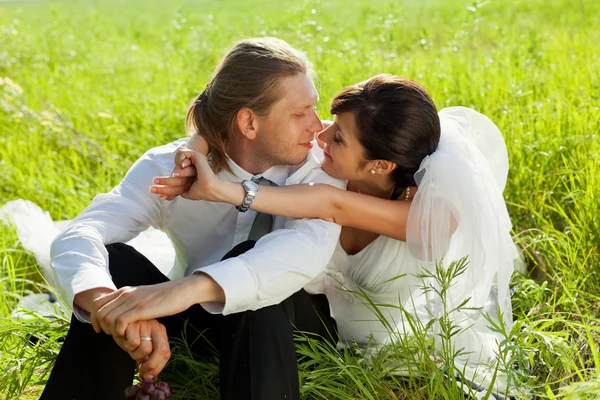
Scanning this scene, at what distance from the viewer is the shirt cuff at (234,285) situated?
2.58 meters

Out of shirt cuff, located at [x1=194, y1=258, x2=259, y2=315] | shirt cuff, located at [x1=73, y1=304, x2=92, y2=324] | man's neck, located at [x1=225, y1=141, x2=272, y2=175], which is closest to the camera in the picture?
shirt cuff, located at [x1=194, y1=258, x2=259, y2=315]

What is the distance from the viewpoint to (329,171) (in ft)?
10.3

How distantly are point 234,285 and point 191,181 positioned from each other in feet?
1.68

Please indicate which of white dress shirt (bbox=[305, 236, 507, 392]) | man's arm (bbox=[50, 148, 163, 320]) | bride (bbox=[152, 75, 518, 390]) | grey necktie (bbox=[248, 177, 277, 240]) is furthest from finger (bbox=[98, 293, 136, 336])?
white dress shirt (bbox=[305, 236, 507, 392])

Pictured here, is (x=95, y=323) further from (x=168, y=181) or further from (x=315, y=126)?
(x=315, y=126)

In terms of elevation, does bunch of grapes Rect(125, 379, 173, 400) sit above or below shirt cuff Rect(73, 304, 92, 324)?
above

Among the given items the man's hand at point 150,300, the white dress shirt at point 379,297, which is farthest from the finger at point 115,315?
the white dress shirt at point 379,297

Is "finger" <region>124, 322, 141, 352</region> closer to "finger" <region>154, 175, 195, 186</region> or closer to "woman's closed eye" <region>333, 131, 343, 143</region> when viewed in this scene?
"finger" <region>154, 175, 195, 186</region>

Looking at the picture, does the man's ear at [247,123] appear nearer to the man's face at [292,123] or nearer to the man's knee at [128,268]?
the man's face at [292,123]

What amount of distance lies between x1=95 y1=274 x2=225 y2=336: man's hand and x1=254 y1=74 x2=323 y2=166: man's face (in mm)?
756

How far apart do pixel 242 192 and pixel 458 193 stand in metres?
0.82

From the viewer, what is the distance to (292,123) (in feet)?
10.4

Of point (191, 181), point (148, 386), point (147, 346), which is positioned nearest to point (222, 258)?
point (191, 181)

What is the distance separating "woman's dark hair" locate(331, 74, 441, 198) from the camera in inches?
118
